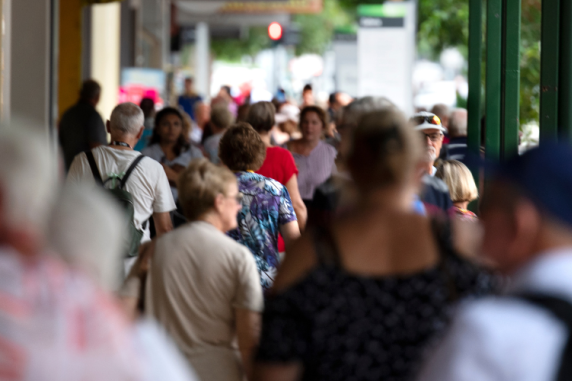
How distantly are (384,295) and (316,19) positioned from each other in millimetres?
61372

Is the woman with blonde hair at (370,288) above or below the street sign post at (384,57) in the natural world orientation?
below

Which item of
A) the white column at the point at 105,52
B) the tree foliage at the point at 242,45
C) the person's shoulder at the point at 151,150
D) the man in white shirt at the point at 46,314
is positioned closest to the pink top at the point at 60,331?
the man in white shirt at the point at 46,314

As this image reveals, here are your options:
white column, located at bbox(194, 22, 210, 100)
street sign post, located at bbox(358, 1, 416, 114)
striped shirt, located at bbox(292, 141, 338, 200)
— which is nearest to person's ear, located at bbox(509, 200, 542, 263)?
striped shirt, located at bbox(292, 141, 338, 200)

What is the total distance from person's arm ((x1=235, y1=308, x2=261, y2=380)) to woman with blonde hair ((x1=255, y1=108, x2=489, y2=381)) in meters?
0.91

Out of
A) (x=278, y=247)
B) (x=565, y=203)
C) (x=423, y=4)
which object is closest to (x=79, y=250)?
(x=565, y=203)

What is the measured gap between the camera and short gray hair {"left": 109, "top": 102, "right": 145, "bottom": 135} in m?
5.72

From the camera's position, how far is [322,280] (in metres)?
2.45

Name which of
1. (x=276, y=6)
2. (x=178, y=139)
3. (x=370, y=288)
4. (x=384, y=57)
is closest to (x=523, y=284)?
(x=370, y=288)

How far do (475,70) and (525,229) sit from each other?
6.33 m

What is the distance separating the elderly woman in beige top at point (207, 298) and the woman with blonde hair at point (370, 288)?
947mm

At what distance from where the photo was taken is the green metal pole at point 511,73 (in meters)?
6.23

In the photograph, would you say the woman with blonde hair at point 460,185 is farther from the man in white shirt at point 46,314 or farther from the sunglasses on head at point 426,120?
the man in white shirt at point 46,314

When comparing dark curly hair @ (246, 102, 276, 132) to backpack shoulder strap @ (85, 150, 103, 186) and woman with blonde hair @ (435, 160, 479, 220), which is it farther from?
woman with blonde hair @ (435, 160, 479, 220)

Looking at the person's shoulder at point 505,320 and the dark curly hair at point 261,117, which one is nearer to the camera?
the person's shoulder at point 505,320
